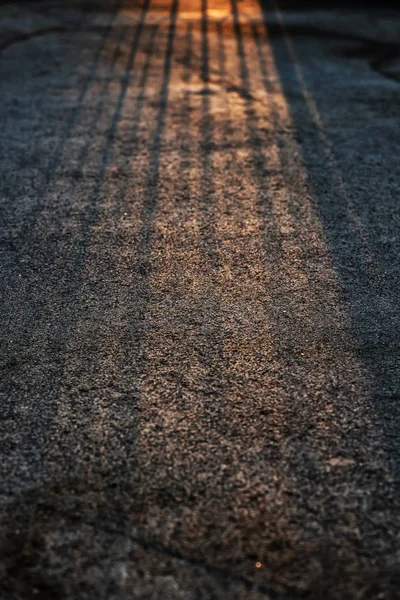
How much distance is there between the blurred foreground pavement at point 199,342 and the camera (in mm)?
2459

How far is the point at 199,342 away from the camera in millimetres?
3525

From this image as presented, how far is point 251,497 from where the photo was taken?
266 cm

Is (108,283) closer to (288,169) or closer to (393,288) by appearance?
(393,288)

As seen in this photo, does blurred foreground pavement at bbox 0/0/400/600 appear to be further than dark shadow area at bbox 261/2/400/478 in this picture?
No

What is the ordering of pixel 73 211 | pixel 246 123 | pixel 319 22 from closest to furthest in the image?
pixel 73 211 → pixel 246 123 → pixel 319 22

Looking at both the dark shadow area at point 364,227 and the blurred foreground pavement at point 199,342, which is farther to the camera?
the dark shadow area at point 364,227

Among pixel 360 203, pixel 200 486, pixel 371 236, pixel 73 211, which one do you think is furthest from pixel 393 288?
pixel 73 211

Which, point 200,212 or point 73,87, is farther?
point 73,87

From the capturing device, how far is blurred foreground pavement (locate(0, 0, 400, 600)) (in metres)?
2.46

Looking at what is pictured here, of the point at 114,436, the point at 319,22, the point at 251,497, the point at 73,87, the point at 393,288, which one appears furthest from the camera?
the point at 319,22

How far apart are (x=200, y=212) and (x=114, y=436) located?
223 centimetres

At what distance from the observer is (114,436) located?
2.93 meters

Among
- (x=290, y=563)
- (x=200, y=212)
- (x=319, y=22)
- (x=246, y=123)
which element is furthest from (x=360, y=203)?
(x=319, y=22)

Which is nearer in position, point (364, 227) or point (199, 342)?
point (199, 342)
